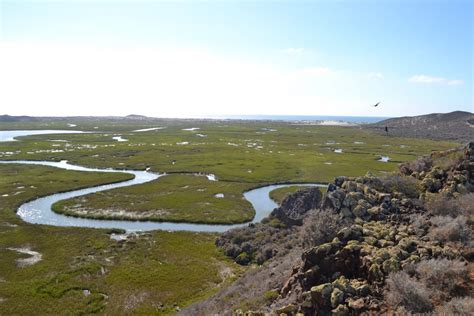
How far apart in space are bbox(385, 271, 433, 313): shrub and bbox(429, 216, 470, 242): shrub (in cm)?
496

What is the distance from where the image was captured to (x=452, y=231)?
674 inches

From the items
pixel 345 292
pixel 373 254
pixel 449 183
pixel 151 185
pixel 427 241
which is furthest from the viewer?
pixel 151 185

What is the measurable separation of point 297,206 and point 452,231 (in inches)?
1060

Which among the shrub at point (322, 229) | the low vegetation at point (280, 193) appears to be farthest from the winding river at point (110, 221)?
the shrub at point (322, 229)

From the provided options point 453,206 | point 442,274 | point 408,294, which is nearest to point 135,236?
point 453,206

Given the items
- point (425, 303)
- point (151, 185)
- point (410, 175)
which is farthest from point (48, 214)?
point (425, 303)

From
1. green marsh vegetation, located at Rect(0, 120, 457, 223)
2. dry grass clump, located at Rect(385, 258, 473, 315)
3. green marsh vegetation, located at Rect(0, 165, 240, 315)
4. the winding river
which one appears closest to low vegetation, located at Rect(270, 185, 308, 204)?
the winding river

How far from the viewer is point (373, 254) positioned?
52.0 feet

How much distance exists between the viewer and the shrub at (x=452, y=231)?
17031mm

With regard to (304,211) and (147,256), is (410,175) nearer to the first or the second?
(304,211)

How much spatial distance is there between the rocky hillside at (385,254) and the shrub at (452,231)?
0.14ft

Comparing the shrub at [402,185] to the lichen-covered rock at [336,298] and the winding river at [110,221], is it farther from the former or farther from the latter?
the winding river at [110,221]

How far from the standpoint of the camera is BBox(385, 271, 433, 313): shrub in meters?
12.6

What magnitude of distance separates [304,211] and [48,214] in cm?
3717
